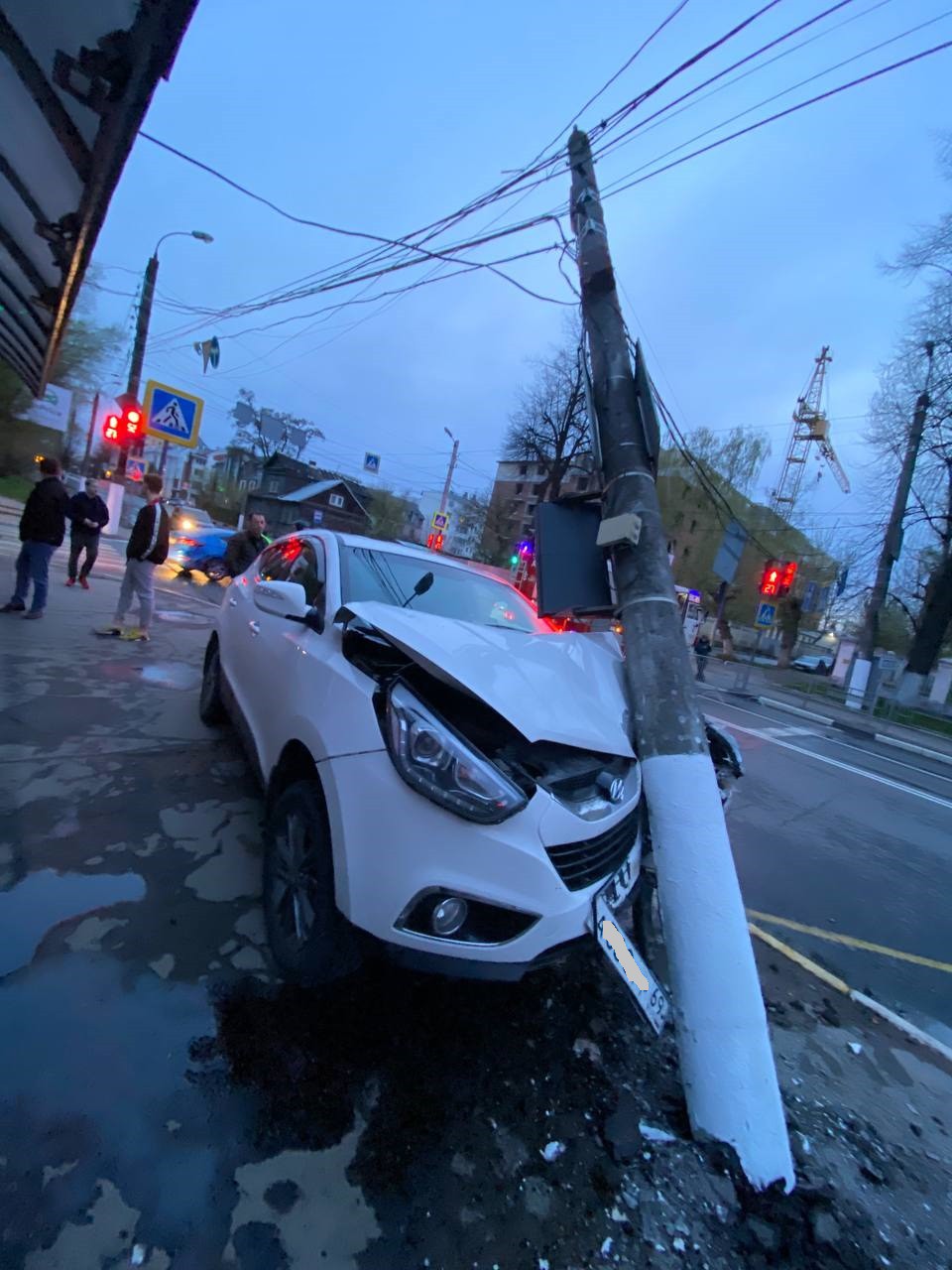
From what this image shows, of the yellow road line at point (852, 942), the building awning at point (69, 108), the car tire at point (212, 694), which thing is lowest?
the yellow road line at point (852, 942)

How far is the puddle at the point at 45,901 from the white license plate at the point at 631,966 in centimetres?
195

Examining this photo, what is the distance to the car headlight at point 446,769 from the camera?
5.82 feet

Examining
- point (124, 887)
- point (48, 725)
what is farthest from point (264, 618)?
point (48, 725)

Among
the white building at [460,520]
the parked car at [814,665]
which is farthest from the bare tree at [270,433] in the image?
the parked car at [814,665]

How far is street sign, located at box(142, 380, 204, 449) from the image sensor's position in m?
11.4

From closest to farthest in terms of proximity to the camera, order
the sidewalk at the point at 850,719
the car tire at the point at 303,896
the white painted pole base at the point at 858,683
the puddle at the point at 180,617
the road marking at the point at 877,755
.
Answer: the car tire at the point at 303,896 → the puddle at the point at 180,617 → the road marking at the point at 877,755 → the sidewalk at the point at 850,719 → the white painted pole base at the point at 858,683

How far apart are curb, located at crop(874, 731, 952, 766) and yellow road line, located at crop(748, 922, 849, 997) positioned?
15859mm

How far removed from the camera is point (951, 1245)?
1790 mm

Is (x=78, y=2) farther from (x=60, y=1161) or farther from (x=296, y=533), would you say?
(x=60, y=1161)

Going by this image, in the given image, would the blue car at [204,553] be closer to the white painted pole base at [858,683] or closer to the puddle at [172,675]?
the puddle at [172,675]

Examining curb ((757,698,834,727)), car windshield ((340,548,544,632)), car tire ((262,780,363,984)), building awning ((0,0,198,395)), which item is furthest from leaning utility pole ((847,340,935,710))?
building awning ((0,0,198,395))

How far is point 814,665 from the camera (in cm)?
4541

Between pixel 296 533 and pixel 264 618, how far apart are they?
34.2 inches

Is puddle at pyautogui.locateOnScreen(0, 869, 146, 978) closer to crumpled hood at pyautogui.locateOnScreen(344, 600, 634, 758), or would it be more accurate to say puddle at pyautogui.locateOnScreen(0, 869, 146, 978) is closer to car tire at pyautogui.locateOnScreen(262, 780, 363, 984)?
car tire at pyautogui.locateOnScreen(262, 780, 363, 984)
